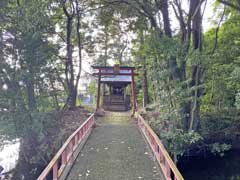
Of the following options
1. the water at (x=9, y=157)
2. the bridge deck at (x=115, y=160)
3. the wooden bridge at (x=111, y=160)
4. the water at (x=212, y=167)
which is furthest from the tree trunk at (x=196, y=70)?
the water at (x=9, y=157)

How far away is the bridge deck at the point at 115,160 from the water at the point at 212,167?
9.22ft

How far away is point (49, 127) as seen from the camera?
35.6ft

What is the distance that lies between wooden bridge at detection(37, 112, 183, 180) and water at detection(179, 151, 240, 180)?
9.14 feet

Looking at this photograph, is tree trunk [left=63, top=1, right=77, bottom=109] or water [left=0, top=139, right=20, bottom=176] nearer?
water [left=0, top=139, right=20, bottom=176]

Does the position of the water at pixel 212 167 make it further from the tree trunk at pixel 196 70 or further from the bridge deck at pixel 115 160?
the bridge deck at pixel 115 160

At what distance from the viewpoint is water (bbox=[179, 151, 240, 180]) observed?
33.3ft

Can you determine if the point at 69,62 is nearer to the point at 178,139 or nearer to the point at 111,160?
the point at 178,139

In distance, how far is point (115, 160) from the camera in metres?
6.96

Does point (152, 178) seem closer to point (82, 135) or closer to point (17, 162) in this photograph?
point (82, 135)

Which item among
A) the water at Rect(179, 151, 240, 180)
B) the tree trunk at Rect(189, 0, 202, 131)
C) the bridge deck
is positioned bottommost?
the water at Rect(179, 151, 240, 180)

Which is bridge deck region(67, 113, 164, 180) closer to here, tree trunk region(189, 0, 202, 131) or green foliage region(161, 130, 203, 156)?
green foliage region(161, 130, 203, 156)

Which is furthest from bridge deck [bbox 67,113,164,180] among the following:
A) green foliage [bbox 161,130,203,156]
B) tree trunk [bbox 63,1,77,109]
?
tree trunk [bbox 63,1,77,109]

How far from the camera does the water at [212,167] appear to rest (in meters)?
10.2

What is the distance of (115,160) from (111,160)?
0.38ft
